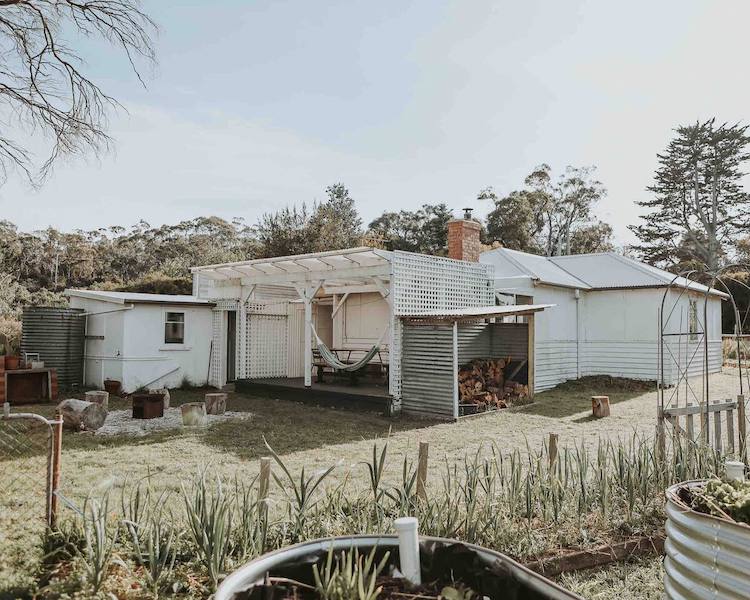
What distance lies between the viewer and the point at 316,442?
850 centimetres

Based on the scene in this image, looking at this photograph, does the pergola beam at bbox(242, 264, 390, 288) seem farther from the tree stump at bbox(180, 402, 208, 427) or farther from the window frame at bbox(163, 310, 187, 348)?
the tree stump at bbox(180, 402, 208, 427)

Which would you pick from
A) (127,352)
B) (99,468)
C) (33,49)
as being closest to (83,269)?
(127,352)

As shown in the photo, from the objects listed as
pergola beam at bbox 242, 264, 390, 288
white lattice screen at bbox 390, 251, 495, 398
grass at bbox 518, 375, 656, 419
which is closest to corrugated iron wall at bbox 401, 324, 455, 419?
white lattice screen at bbox 390, 251, 495, 398

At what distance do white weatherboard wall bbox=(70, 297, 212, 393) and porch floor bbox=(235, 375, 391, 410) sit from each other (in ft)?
4.91

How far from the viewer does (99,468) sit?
683cm

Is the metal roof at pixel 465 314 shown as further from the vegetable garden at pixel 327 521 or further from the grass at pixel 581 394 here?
the vegetable garden at pixel 327 521

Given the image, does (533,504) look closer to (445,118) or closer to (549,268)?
(445,118)

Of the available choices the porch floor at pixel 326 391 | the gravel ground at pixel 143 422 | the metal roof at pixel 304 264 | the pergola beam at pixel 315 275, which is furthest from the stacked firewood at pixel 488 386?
the gravel ground at pixel 143 422

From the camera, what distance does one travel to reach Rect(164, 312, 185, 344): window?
14.7 meters

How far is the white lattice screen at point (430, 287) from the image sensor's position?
37.3ft

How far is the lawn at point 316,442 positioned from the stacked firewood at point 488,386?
1.68ft

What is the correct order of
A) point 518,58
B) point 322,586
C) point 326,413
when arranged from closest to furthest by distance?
point 322,586 < point 518,58 < point 326,413

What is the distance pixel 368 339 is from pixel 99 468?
9580 millimetres

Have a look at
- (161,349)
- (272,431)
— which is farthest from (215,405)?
(161,349)
